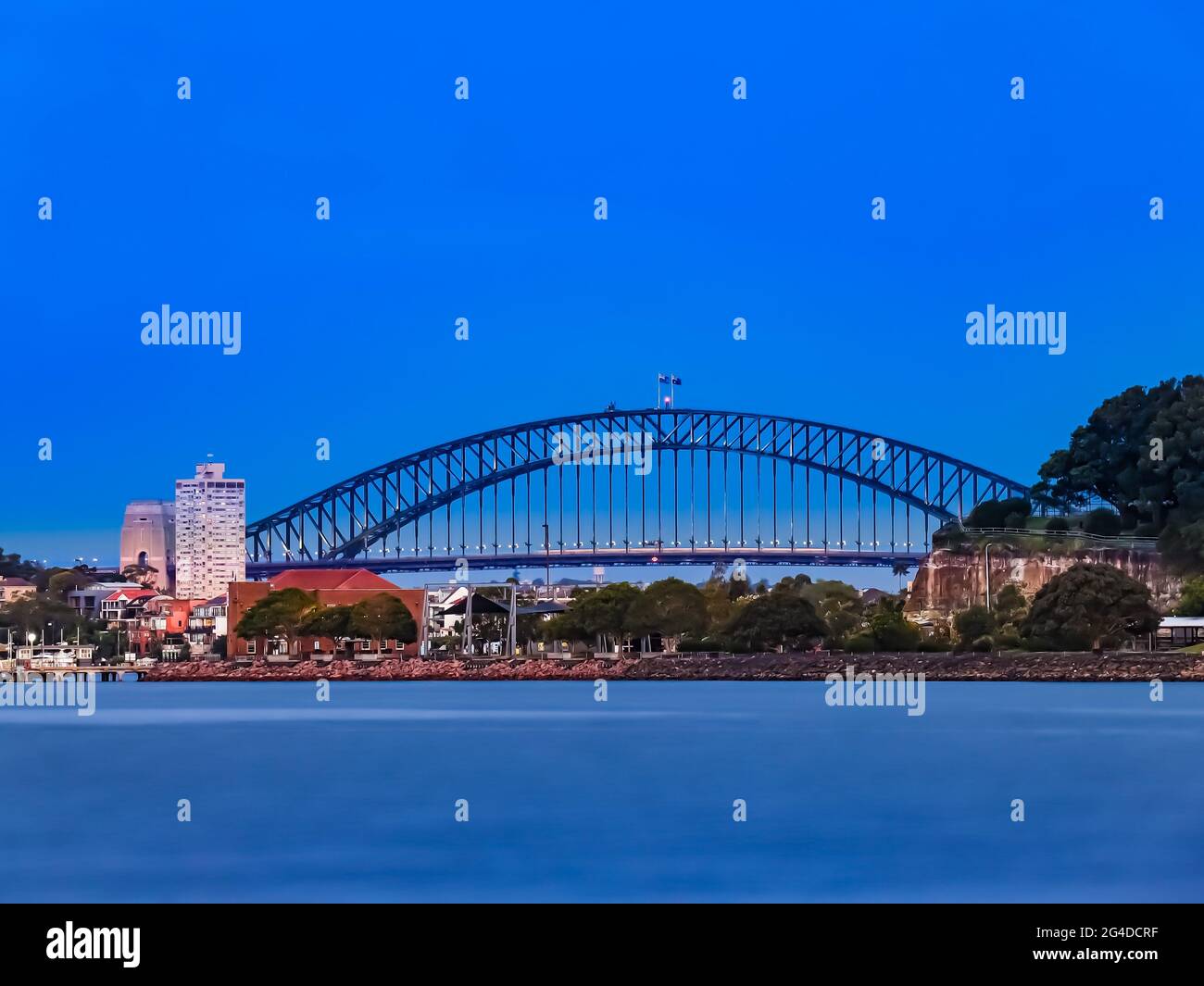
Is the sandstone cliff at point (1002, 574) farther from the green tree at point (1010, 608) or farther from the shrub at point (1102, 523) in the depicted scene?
the shrub at point (1102, 523)

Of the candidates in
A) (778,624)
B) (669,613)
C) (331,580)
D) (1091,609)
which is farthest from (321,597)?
(1091,609)

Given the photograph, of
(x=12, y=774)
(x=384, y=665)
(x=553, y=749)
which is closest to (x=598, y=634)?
(x=384, y=665)

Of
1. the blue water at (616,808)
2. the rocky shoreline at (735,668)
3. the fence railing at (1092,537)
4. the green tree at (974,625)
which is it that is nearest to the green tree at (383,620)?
the rocky shoreline at (735,668)

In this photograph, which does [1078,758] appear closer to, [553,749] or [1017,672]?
[553,749]

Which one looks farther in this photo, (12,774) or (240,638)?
(240,638)

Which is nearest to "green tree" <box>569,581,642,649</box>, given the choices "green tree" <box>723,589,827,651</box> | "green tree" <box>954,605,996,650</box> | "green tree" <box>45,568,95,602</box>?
"green tree" <box>723,589,827,651</box>

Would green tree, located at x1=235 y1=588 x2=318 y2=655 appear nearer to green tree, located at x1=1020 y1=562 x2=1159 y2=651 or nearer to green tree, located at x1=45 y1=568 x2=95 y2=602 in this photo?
green tree, located at x1=1020 y1=562 x2=1159 y2=651

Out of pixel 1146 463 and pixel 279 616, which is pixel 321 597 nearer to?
pixel 279 616
